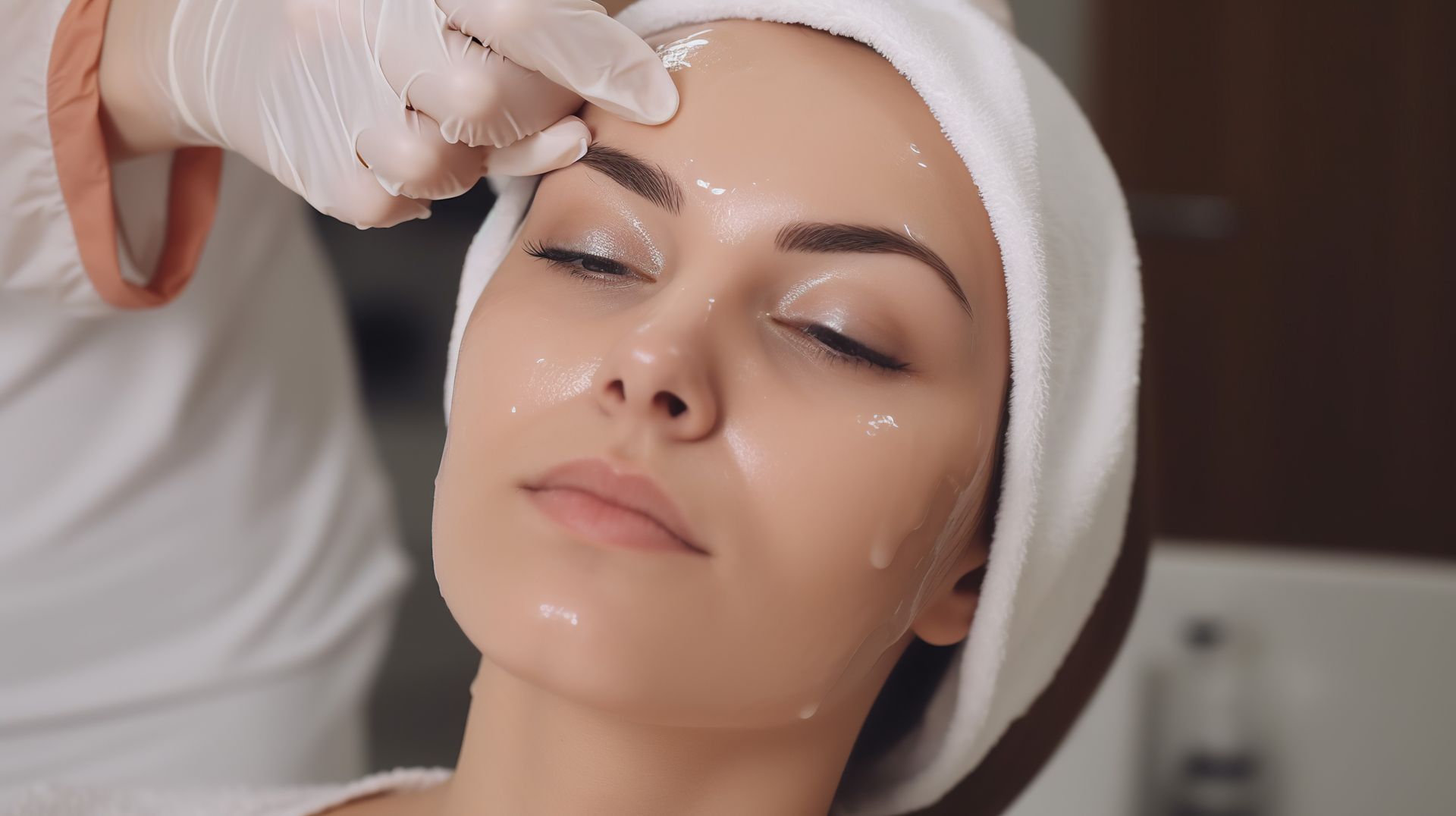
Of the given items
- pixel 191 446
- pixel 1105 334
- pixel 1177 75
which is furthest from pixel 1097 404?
pixel 1177 75

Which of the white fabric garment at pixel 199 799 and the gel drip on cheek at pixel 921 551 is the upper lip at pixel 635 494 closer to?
the gel drip on cheek at pixel 921 551

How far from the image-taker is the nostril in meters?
0.84

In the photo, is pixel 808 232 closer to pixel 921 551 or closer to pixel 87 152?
pixel 921 551

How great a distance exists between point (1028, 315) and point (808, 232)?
0.19 meters

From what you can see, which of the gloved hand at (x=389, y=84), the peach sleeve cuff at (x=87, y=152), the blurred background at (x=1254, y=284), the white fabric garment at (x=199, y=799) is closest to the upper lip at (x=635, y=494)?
the gloved hand at (x=389, y=84)

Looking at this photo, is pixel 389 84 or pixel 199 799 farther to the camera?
pixel 199 799

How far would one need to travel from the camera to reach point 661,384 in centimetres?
82

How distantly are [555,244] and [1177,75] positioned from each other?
2.42 meters

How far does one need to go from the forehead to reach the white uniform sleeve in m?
0.47

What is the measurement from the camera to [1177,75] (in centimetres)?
296

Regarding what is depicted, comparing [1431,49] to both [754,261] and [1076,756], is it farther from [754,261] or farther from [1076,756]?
[754,261]

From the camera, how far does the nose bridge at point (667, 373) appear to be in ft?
2.70

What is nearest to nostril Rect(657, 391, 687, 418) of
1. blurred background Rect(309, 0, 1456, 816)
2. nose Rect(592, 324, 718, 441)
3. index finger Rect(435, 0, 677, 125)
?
nose Rect(592, 324, 718, 441)

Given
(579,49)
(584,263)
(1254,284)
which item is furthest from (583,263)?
(1254,284)
